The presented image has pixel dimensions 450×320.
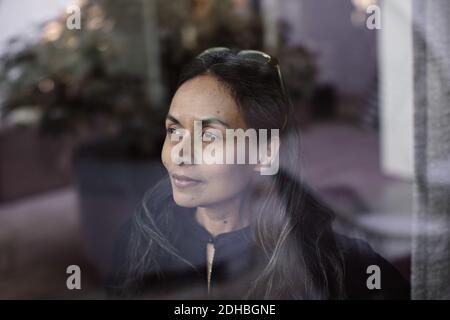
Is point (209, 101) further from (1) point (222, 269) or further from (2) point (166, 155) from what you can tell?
(1) point (222, 269)

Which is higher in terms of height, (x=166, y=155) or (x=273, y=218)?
(x=166, y=155)

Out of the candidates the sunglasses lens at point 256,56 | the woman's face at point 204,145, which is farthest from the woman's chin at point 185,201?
the sunglasses lens at point 256,56

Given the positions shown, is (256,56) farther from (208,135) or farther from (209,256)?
(209,256)

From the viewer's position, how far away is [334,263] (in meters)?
0.99

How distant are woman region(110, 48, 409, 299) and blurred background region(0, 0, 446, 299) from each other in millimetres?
99

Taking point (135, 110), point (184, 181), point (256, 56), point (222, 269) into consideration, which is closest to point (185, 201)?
point (184, 181)

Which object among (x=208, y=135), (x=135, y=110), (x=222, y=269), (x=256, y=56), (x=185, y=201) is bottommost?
(x=222, y=269)

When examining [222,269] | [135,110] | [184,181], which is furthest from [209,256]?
[135,110]

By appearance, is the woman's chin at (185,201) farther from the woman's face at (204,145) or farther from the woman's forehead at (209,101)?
the woman's forehead at (209,101)

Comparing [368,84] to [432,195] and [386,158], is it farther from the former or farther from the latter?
[432,195]

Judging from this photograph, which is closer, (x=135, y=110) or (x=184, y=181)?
(x=184, y=181)

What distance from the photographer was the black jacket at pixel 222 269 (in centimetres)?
98

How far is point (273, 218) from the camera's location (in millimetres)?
961

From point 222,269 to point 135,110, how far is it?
186cm
